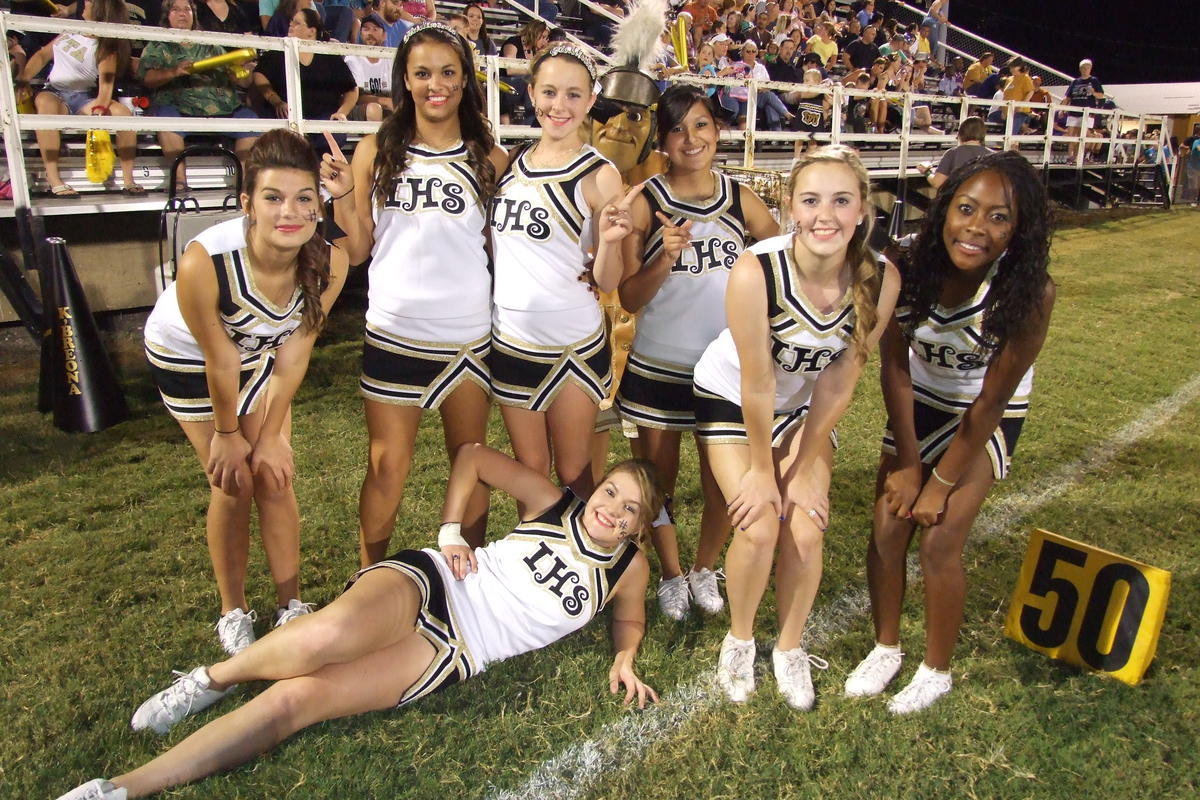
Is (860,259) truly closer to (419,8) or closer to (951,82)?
(419,8)

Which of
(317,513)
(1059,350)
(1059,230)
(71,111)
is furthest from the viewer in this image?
(1059,230)

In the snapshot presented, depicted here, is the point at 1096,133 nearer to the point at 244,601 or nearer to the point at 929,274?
the point at 929,274

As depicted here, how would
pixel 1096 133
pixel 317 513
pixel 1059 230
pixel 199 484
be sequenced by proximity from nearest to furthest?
pixel 317 513 < pixel 199 484 < pixel 1059 230 < pixel 1096 133

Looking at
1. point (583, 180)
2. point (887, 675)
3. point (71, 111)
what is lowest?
point (887, 675)

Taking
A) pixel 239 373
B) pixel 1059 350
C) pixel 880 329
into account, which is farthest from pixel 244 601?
pixel 1059 350

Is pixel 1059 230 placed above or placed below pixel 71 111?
below

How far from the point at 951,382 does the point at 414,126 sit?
5.77 ft

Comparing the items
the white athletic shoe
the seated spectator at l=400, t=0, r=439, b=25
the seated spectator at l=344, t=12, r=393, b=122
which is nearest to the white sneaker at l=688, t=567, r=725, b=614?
the white athletic shoe

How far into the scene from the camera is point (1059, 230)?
1481cm

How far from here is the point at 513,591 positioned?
2512 millimetres

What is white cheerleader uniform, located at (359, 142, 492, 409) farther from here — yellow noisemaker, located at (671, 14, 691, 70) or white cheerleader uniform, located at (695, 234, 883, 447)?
yellow noisemaker, located at (671, 14, 691, 70)

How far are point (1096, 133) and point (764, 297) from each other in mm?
19141

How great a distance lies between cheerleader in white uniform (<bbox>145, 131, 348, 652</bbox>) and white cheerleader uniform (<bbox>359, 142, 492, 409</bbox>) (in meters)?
0.17

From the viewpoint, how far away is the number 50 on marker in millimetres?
2592
